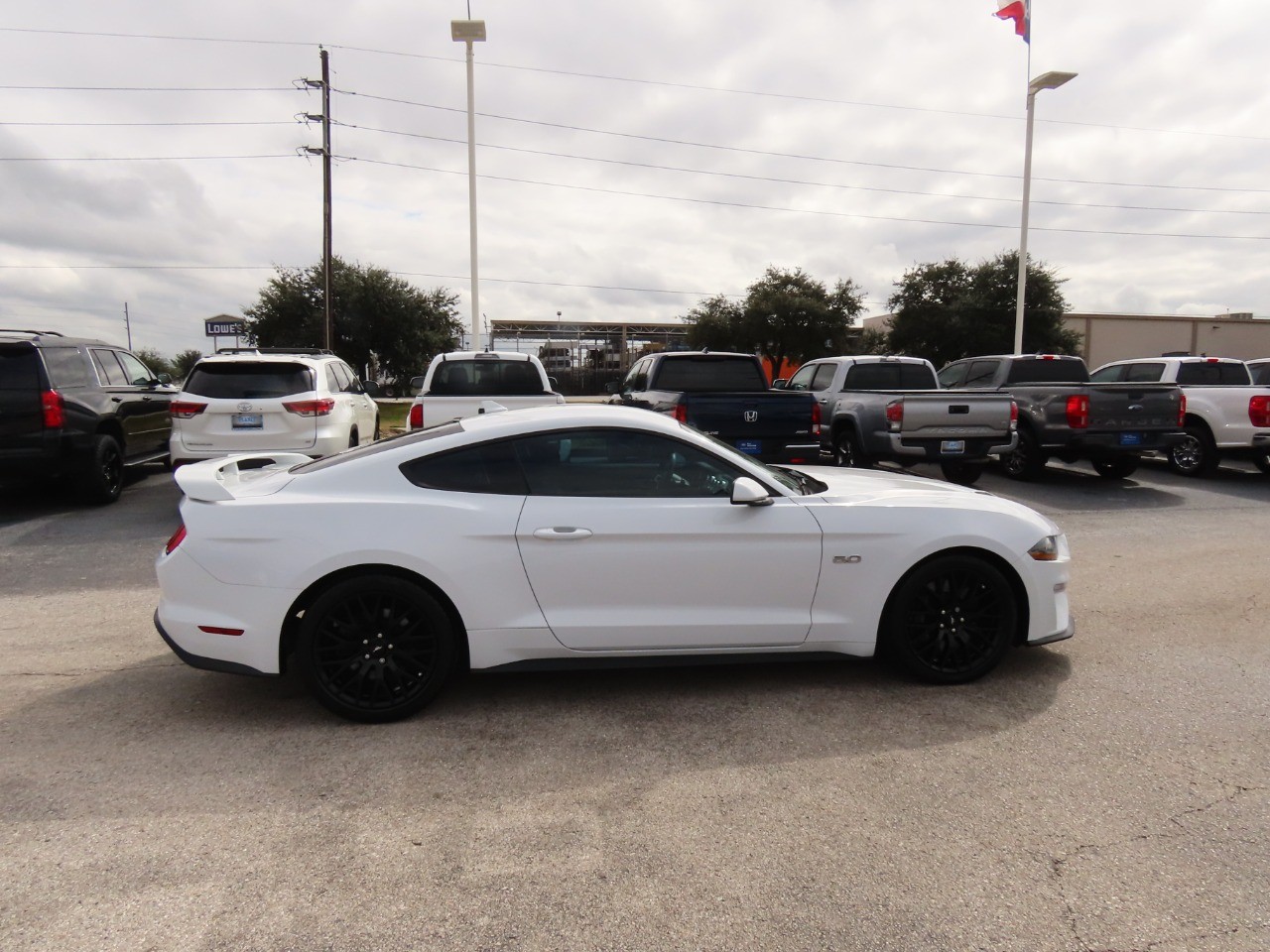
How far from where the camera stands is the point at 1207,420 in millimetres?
12500

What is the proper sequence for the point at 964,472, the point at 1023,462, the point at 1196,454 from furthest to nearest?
the point at 1196,454
the point at 1023,462
the point at 964,472

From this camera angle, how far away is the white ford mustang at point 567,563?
3.91 metres

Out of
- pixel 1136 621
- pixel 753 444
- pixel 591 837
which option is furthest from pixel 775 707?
pixel 753 444

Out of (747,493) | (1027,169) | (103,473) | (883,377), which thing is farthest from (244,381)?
(1027,169)

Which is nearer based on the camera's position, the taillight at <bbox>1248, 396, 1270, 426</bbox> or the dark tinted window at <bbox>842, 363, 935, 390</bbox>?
the taillight at <bbox>1248, 396, 1270, 426</bbox>

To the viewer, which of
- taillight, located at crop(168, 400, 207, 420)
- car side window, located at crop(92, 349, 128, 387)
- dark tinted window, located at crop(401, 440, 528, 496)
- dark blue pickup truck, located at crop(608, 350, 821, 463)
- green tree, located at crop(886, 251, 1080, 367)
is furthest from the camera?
green tree, located at crop(886, 251, 1080, 367)

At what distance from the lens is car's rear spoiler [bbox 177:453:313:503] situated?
4008mm

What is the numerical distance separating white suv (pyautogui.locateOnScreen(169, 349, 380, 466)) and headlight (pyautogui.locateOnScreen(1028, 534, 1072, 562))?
7590mm

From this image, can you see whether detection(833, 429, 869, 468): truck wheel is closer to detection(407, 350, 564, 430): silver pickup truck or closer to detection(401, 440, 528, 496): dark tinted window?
detection(407, 350, 564, 430): silver pickup truck

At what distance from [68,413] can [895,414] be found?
9301 mm

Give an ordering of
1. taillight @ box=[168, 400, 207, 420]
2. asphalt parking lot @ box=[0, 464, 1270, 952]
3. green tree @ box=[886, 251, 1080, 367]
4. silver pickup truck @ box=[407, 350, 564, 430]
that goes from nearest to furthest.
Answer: asphalt parking lot @ box=[0, 464, 1270, 952], taillight @ box=[168, 400, 207, 420], silver pickup truck @ box=[407, 350, 564, 430], green tree @ box=[886, 251, 1080, 367]

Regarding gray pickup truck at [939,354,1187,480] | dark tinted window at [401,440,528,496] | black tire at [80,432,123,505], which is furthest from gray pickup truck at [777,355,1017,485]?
black tire at [80,432,123,505]

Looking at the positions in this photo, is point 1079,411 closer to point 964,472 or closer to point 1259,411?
point 964,472

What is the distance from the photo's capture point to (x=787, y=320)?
→ 4191 centimetres
